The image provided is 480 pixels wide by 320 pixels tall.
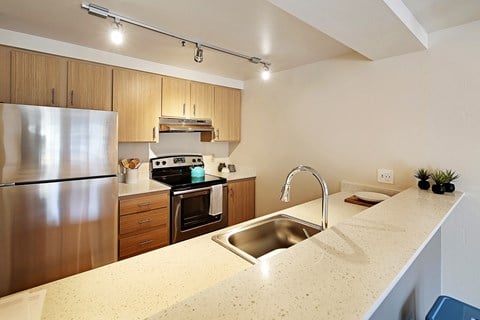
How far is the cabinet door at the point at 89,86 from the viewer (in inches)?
82.7

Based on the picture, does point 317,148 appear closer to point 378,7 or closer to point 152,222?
point 378,7

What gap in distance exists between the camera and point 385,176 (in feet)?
6.65

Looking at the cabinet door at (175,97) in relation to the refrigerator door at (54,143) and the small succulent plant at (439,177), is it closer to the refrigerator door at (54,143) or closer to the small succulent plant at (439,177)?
the refrigerator door at (54,143)

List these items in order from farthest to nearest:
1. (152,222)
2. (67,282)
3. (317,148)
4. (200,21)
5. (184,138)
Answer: (184,138)
(317,148)
(152,222)
(200,21)
(67,282)

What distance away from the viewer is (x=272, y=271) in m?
0.70

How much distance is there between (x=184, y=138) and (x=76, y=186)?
1606 mm

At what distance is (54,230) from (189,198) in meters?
1.17

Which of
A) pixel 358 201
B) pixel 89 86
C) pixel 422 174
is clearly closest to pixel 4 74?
pixel 89 86

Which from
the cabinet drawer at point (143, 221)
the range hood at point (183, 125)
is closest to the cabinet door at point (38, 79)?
the range hood at point (183, 125)

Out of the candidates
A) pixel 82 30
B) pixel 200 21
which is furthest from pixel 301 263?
pixel 82 30

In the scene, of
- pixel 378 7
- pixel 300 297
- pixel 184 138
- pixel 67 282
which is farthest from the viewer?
pixel 184 138

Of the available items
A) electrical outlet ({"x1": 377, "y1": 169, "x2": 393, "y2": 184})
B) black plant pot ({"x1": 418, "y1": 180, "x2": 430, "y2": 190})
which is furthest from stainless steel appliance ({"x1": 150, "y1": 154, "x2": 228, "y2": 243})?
black plant pot ({"x1": 418, "y1": 180, "x2": 430, "y2": 190})

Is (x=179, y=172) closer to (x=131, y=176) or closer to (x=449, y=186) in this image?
(x=131, y=176)

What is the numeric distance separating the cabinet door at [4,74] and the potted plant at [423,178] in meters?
3.15
